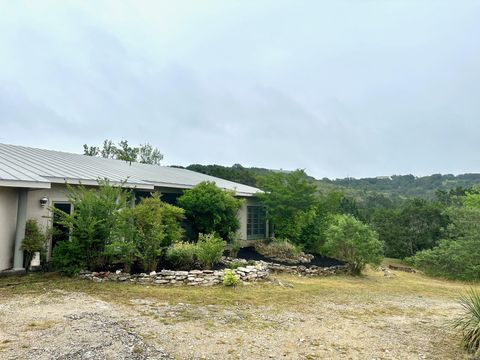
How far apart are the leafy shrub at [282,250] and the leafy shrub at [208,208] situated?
2.39 m

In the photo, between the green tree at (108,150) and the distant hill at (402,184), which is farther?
the distant hill at (402,184)

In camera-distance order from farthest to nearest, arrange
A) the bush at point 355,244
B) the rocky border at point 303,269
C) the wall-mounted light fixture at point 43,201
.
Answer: the bush at point 355,244
the rocky border at point 303,269
the wall-mounted light fixture at point 43,201

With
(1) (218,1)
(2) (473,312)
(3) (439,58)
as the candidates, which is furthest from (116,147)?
(2) (473,312)

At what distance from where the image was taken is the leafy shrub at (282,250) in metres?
14.8

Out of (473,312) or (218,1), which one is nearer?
(473,312)

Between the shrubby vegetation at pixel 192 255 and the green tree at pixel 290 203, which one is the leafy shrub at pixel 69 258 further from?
the green tree at pixel 290 203

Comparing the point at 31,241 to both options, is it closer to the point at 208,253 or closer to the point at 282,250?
the point at 208,253

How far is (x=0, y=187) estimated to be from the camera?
27.6 ft

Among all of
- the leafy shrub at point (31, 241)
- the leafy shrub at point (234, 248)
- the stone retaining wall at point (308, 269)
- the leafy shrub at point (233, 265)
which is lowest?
the stone retaining wall at point (308, 269)

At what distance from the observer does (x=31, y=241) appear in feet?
28.9

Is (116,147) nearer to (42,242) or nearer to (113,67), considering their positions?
(113,67)

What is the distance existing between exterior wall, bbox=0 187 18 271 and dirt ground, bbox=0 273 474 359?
2.91ft

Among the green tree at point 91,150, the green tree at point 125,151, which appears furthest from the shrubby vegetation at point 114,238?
the green tree at point 91,150

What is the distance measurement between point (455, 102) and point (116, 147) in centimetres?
3051
